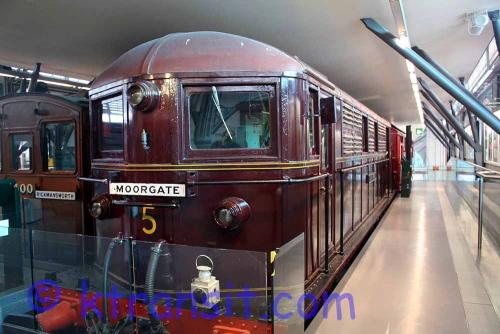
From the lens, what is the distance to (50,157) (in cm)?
479

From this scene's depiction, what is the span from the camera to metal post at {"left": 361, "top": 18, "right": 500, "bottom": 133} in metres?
6.41

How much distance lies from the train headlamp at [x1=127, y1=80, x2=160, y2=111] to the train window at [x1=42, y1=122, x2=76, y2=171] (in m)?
2.08

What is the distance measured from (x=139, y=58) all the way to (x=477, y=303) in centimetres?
385

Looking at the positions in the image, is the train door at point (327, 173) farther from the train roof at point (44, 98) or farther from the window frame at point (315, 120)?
the train roof at point (44, 98)

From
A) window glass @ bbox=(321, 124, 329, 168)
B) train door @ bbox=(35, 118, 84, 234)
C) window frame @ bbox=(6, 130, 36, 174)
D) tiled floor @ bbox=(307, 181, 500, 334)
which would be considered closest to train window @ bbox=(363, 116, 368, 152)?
tiled floor @ bbox=(307, 181, 500, 334)

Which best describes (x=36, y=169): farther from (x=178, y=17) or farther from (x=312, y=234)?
(x=312, y=234)

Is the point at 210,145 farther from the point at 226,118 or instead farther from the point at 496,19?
the point at 496,19

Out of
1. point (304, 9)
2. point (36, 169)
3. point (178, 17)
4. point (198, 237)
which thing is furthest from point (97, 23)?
point (198, 237)

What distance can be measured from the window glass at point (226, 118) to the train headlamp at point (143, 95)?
0.89 feet

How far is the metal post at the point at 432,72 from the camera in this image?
6406 mm

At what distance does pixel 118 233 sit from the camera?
3215mm
